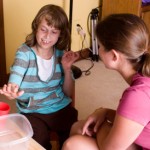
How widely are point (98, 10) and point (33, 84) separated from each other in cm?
199

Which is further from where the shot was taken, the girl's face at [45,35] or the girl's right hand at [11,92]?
the girl's face at [45,35]

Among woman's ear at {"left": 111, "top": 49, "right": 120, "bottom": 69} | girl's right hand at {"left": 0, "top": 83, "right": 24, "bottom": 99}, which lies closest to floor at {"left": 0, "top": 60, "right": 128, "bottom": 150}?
girl's right hand at {"left": 0, "top": 83, "right": 24, "bottom": 99}

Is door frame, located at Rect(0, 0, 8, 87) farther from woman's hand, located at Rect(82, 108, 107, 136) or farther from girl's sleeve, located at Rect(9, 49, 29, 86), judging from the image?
woman's hand, located at Rect(82, 108, 107, 136)

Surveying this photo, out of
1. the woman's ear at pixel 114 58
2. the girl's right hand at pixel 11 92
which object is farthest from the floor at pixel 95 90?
the woman's ear at pixel 114 58

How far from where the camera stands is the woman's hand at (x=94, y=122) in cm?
119

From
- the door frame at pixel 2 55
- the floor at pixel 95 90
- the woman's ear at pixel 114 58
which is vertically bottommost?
the floor at pixel 95 90

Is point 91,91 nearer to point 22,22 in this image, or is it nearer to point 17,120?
point 22,22

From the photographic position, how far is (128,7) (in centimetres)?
293

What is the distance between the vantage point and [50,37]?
1365 mm

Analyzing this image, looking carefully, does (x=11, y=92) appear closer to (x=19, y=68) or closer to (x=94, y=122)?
(x=19, y=68)

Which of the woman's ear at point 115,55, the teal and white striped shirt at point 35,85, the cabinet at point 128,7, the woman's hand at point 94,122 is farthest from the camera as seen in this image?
the cabinet at point 128,7

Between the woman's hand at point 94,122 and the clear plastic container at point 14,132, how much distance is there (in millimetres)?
269

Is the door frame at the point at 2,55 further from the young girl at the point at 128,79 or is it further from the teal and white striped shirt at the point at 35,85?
the young girl at the point at 128,79

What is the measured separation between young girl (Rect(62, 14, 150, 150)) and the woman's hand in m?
0.04
